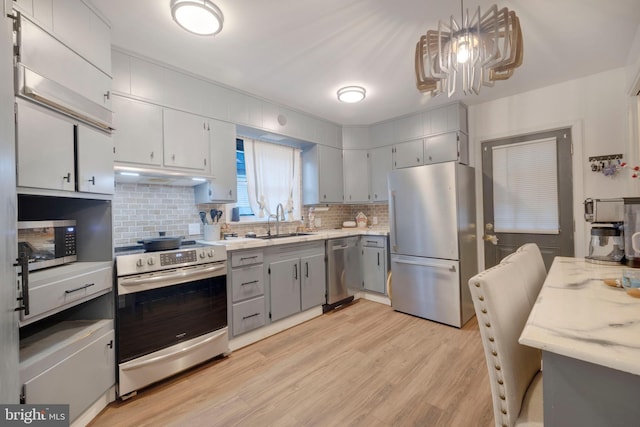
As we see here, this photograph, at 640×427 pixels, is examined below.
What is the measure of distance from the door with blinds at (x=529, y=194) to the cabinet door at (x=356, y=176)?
1531 mm

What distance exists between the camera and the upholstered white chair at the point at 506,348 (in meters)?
0.89

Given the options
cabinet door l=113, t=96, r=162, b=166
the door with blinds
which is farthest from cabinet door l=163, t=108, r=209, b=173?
the door with blinds

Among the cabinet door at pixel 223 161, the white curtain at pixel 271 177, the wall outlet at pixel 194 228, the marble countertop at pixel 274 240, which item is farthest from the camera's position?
the white curtain at pixel 271 177

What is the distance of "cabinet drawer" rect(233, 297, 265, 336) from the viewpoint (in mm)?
2402

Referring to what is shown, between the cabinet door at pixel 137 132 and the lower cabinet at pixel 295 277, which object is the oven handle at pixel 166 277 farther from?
the cabinet door at pixel 137 132

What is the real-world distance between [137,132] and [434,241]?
118 inches

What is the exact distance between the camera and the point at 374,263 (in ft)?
11.7

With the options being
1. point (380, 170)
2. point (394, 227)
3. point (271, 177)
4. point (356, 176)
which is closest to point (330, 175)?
point (356, 176)

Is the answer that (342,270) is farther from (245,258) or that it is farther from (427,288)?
(245,258)

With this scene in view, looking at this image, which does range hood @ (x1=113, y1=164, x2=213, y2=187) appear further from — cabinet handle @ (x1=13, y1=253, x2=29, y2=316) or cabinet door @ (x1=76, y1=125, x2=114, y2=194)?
cabinet handle @ (x1=13, y1=253, x2=29, y2=316)

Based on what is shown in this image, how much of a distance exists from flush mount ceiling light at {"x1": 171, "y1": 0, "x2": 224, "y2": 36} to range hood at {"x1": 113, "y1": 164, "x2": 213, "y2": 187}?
107cm

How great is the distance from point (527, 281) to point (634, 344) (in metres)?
0.62

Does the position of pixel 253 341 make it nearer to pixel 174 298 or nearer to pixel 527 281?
pixel 174 298

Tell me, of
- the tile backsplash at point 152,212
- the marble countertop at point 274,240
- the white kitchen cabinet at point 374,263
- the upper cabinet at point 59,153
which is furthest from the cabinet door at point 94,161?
the white kitchen cabinet at point 374,263
